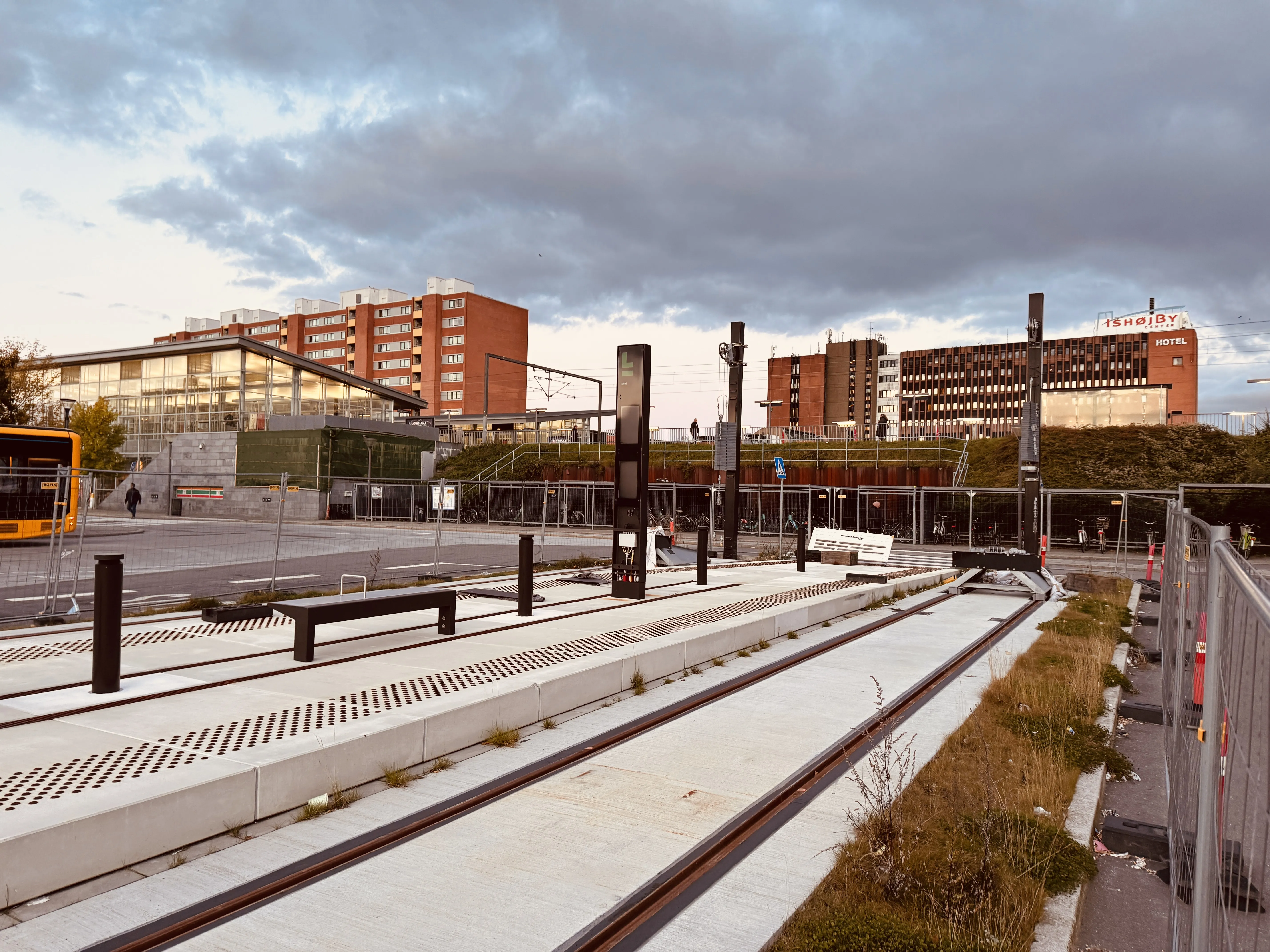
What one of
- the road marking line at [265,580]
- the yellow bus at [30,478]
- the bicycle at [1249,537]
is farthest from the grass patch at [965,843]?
the bicycle at [1249,537]

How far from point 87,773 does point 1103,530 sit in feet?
111

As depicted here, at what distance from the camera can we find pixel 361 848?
4188 mm

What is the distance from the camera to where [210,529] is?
86.2 feet

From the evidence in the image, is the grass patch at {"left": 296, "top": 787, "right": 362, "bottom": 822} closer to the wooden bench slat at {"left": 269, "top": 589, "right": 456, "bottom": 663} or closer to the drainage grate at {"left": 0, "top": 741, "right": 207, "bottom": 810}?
the drainage grate at {"left": 0, "top": 741, "right": 207, "bottom": 810}

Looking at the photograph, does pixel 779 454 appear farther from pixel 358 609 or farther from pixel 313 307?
pixel 313 307

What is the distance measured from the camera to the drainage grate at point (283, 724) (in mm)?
4324

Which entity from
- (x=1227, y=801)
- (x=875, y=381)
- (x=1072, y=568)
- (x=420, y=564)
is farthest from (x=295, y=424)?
(x=875, y=381)

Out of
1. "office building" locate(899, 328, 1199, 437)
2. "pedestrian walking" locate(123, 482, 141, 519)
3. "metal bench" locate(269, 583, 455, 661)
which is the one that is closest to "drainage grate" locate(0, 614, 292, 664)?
"metal bench" locate(269, 583, 455, 661)

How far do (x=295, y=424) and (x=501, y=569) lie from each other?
41.2 metres

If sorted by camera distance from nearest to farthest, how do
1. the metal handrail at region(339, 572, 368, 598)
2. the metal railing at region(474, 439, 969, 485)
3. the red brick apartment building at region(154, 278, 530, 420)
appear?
the metal handrail at region(339, 572, 368, 598) < the metal railing at region(474, 439, 969, 485) < the red brick apartment building at region(154, 278, 530, 420)

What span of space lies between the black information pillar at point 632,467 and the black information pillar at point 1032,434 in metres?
12.2

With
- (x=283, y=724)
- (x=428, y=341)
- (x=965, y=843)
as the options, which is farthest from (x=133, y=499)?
(x=428, y=341)

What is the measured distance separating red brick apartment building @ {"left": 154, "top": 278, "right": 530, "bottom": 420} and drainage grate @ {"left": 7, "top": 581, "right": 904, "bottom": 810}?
9154 centimetres

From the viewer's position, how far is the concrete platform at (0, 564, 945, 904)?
391cm
